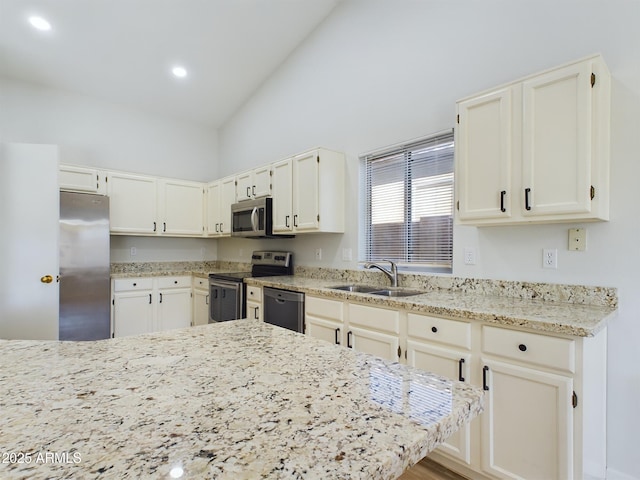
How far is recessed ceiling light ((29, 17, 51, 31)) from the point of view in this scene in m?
3.13

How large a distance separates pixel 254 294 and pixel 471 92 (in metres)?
2.51

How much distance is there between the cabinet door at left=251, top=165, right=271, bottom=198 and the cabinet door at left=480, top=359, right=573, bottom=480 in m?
2.74

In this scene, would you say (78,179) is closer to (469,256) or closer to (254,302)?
(254,302)

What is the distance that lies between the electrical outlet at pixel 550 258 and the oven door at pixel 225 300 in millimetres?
2595

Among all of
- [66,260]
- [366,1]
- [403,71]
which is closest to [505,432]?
[403,71]

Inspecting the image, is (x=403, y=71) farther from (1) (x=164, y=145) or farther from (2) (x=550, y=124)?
(1) (x=164, y=145)

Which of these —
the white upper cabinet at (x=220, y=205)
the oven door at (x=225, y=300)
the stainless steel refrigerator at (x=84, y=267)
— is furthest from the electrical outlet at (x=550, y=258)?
the stainless steel refrigerator at (x=84, y=267)

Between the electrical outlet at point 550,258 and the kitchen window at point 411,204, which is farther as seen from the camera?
the kitchen window at point 411,204

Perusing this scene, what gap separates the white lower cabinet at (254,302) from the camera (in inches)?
128

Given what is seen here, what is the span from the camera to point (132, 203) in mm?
4227

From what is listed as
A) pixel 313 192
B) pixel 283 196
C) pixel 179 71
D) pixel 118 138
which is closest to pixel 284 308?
pixel 313 192

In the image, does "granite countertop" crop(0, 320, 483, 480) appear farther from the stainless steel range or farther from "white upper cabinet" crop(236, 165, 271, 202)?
"white upper cabinet" crop(236, 165, 271, 202)

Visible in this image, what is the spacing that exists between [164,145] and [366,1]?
3.28m

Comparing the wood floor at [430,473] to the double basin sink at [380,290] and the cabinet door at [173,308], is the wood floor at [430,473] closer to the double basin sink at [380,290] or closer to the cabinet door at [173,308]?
the double basin sink at [380,290]
